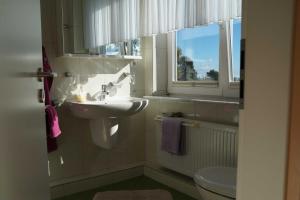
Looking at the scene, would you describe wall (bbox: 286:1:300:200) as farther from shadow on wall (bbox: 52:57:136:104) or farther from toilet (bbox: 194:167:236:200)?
shadow on wall (bbox: 52:57:136:104)

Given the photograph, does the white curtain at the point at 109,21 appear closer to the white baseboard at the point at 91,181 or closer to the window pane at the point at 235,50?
the window pane at the point at 235,50

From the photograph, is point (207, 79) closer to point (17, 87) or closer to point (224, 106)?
point (224, 106)

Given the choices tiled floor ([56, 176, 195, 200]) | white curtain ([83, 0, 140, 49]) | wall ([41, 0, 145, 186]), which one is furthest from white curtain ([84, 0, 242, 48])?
tiled floor ([56, 176, 195, 200])

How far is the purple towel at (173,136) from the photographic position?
2.17 metres

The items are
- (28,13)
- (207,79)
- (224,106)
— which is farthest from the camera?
(207,79)

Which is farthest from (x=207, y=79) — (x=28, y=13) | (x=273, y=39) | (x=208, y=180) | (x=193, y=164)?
(x=273, y=39)

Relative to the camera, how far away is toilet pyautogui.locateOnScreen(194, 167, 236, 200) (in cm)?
139

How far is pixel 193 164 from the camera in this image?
214cm

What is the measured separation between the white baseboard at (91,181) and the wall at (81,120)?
0.03 meters

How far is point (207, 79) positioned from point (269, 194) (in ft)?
6.22

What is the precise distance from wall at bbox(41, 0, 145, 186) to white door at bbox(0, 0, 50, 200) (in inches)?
34.5

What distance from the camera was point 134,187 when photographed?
8.11 ft

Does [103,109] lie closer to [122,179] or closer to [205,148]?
[205,148]

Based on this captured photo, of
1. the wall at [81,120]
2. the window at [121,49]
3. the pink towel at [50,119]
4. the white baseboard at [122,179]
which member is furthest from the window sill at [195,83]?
the pink towel at [50,119]
